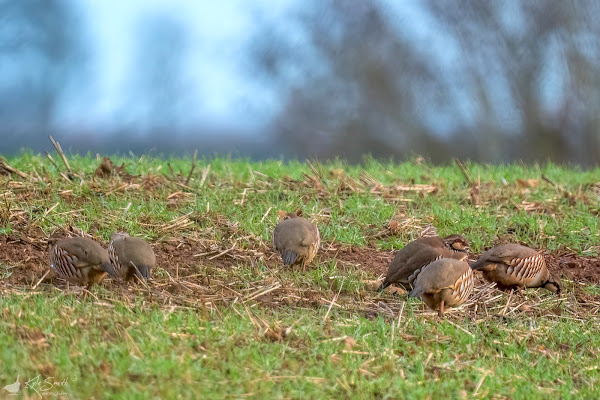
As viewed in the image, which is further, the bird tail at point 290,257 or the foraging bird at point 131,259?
the bird tail at point 290,257

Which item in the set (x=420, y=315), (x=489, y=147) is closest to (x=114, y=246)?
(x=420, y=315)

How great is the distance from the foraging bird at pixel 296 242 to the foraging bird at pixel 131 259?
47.0 inches

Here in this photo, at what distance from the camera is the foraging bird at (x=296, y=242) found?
6188mm

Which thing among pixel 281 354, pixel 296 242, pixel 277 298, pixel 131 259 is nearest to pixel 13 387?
pixel 281 354

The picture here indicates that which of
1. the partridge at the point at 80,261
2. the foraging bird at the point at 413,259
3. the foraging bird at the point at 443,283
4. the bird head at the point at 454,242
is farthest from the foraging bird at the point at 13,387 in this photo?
the bird head at the point at 454,242

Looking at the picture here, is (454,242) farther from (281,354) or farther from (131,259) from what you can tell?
(131,259)

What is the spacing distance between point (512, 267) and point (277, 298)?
→ 205cm

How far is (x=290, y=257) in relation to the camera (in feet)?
20.3

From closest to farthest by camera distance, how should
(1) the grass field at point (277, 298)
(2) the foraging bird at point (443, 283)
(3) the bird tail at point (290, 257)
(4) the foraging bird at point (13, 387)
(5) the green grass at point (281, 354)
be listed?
1. (4) the foraging bird at point (13, 387)
2. (5) the green grass at point (281, 354)
3. (1) the grass field at point (277, 298)
4. (2) the foraging bird at point (443, 283)
5. (3) the bird tail at point (290, 257)

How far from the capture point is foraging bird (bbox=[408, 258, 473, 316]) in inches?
206

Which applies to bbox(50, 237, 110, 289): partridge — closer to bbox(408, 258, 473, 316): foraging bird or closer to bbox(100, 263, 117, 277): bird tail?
bbox(100, 263, 117, 277): bird tail

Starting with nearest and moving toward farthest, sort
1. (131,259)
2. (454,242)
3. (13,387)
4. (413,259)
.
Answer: (13,387), (131,259), (413,259), (454,242)

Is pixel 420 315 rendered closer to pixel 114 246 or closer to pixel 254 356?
pixel 254 356
